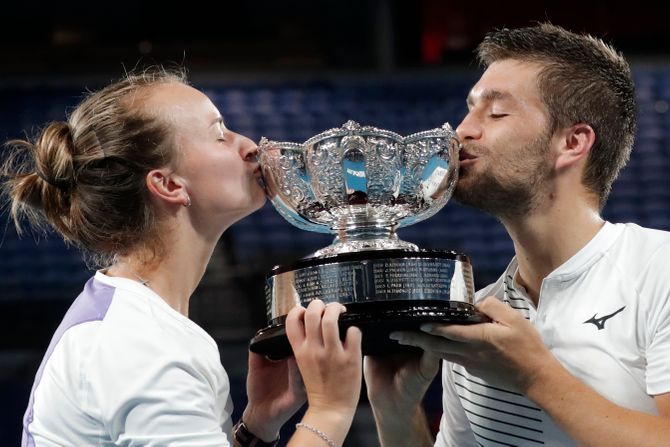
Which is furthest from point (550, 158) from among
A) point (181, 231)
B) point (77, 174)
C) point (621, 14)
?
point (621, 14)

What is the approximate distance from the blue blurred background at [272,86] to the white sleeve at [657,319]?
2934 mm

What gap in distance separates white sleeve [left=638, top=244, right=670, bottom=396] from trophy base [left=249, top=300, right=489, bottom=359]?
311 mm

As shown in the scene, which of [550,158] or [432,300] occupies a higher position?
[550,158]

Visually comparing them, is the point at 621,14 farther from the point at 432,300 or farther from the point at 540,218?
the point at 432,300

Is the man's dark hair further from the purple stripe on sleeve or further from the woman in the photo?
the purple stripe on sleeve

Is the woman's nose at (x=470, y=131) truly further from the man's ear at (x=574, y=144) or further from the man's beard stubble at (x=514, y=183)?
the man's ear at (x=574, y=144)

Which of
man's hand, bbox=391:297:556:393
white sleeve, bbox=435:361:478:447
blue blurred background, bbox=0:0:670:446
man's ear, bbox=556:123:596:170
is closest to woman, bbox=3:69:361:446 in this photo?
man's hand, bbox=391:297:556:393

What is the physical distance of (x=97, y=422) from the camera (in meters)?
1.53

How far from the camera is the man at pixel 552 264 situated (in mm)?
1706

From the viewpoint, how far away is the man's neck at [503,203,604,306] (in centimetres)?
193

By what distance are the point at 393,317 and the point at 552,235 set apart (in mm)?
523

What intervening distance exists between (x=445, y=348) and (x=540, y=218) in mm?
462

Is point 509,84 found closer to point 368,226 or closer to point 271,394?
point 368,226

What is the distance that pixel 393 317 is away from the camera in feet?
5.10
